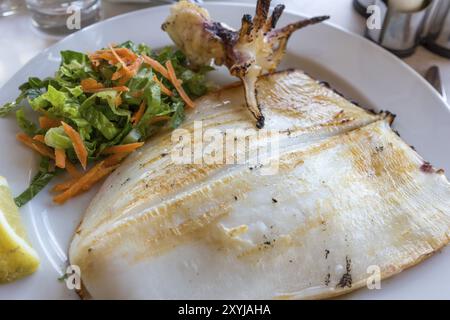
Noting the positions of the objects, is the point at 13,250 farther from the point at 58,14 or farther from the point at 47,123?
the point at 58,14

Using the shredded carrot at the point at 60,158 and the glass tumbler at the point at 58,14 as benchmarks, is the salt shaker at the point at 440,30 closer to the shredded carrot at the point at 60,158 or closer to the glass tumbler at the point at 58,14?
the glass tumbler at the point at 58,14

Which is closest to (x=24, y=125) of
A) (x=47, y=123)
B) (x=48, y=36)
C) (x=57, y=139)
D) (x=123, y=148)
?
(x=47, y=123)

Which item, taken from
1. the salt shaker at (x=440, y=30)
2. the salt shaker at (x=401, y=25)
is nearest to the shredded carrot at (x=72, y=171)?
the salt shaker at (x=401, y=25)

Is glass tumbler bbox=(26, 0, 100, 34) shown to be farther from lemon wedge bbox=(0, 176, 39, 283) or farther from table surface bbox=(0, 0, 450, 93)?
lemon wedge bbox=(0, 176, 39, 283)

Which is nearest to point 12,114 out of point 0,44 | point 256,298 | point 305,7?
point 0,44

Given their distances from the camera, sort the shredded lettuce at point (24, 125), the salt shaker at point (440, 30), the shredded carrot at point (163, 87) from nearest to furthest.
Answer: the shredded lettuce at point (24, 125) → the shredded carrot at point (163, 87) → the salt shaker at point (440, 30)

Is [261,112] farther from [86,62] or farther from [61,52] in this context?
[61,52]

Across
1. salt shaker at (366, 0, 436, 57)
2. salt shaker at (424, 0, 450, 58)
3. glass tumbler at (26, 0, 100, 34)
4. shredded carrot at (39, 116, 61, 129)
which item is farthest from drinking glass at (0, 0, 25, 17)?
salt shaker at (424, 0, 450, 58)
